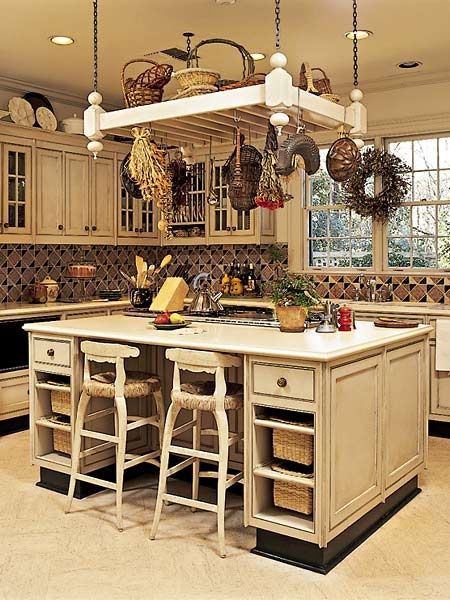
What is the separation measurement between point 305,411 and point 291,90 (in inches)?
57.6

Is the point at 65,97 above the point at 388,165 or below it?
above

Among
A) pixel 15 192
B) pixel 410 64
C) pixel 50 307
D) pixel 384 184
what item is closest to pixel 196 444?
pixel 50 307

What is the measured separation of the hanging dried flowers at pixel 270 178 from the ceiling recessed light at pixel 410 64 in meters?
2.33

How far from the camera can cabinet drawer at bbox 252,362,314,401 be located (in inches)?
126

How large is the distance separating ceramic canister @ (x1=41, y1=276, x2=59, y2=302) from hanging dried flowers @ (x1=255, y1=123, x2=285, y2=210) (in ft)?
10.1

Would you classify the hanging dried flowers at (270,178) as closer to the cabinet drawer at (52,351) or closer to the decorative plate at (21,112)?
the cabinet drawer at (52,351)

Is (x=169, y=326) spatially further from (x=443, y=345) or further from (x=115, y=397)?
(x=443, y=345)

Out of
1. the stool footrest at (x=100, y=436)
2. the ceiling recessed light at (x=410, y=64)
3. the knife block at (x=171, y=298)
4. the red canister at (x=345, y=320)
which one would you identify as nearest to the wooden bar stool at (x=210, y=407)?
the stool footrest at (x=100, y=436)

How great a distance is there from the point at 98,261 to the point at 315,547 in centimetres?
476

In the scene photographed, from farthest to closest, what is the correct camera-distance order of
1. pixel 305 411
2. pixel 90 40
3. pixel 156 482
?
pixel 90 40 < pixel 156 482 < pixel 305 411

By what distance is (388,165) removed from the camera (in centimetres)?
634

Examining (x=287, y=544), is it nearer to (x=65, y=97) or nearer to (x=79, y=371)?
(x=79, y=371)

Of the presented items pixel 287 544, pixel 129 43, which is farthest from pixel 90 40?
pixel 287 544

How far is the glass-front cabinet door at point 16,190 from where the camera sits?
19.9 ft
